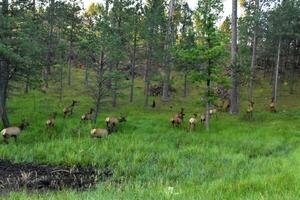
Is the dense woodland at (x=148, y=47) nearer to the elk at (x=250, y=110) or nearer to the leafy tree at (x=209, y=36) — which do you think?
the leafy tree at (x=209, y=36)

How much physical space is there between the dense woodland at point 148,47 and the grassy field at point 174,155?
2799mm

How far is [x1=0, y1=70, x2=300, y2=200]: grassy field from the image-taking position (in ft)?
36.9

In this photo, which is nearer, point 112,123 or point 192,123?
point 112,123

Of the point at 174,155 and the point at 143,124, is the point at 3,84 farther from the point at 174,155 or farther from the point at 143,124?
the point at 174,155

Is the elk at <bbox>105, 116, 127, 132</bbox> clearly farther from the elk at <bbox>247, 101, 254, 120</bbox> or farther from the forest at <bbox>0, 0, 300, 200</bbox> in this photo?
the elk at <bbox>247, 101, 254, 120</bbox>

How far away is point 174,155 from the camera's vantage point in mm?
19391

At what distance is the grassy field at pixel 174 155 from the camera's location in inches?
443

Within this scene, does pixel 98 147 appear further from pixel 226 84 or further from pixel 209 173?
pixel 226 84

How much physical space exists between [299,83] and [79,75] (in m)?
30.6

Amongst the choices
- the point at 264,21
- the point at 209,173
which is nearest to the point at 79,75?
the point at 264,21

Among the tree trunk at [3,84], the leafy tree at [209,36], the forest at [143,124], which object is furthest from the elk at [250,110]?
the tree trunk at [3,84]

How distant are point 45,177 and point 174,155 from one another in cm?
594

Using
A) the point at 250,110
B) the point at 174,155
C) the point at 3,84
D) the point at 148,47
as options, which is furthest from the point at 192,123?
the point at 148,47

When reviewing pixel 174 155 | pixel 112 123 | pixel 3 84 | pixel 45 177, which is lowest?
pixel 45 177
